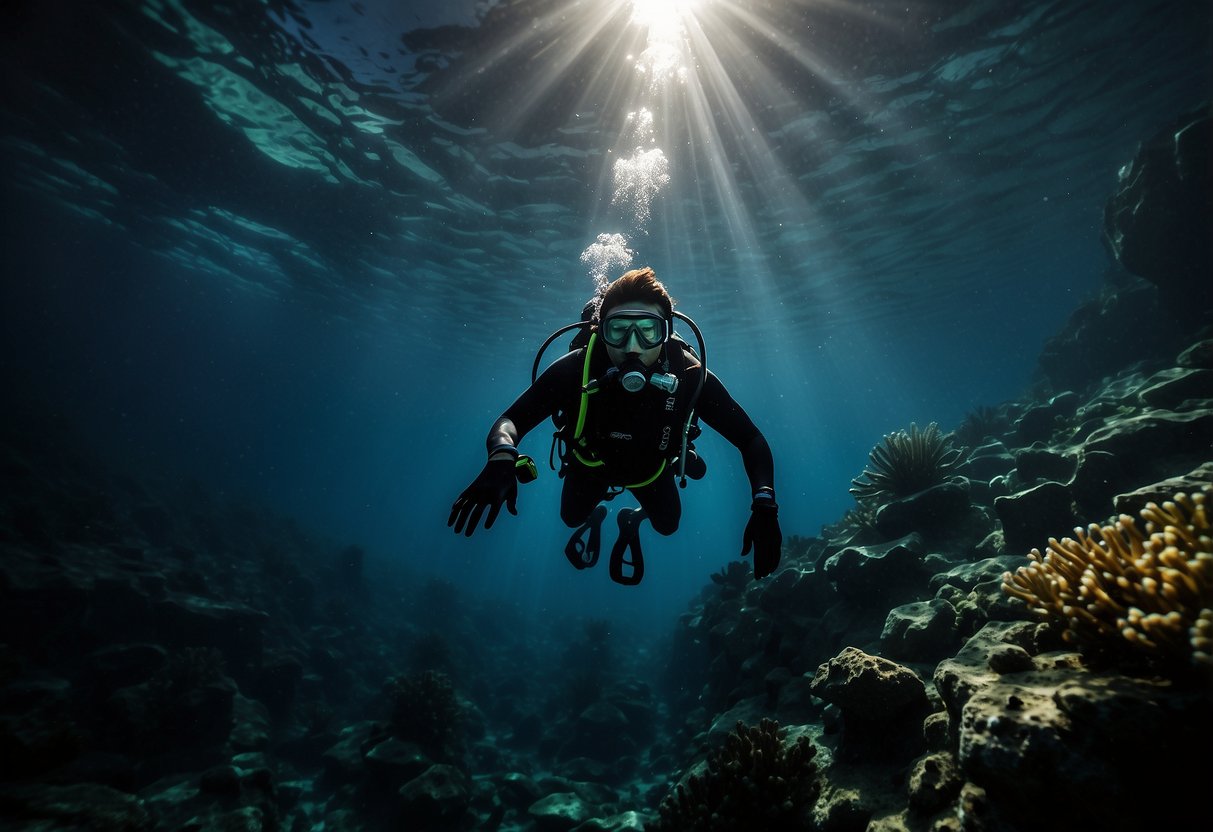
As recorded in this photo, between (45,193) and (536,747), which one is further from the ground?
(45,193)

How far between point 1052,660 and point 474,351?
41488 mm

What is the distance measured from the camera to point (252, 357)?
7200 cm

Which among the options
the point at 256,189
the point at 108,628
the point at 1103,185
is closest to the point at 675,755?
the point at 108,628

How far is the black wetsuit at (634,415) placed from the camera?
4168 mm

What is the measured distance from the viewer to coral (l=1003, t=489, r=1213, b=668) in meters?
2.30

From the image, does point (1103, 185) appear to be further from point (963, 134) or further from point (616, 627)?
point (616, 627)

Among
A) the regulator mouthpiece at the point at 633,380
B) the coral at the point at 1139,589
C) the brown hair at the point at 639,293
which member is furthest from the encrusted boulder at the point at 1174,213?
the regulator mouthpiece at the point at 633,380

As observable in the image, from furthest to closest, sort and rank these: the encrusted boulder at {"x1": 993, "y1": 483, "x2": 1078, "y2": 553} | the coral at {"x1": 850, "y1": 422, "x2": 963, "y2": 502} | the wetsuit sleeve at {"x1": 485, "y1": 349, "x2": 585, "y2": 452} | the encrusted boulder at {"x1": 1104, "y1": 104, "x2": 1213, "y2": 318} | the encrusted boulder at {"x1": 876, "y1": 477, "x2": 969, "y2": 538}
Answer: the encrusted boulder at {"x1": 1104, "y1": 104, "x2": 1213, "y2": 318} → the coral at {"x1": 850, "y1": 422, "x2": 963, "y2": 502} → the encrusted boulder at {"x1": 876, "y1": 477, "x2": 969, "y2": 538} → the encrusted boulder at {"x1": 993, "y1": 483, "x2": 1078, "y2": 553} → the wetsuit sleeve at {"x1": 485, "y1": 349, "x2": 585, "y2": 452}

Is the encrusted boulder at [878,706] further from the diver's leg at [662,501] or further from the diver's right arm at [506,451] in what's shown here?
the diver's right arm at [506,451]

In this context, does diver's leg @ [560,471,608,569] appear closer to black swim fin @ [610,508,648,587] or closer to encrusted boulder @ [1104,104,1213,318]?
black swim fin @ [610,508,648,587]

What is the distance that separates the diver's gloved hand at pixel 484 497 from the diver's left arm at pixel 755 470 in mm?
1629

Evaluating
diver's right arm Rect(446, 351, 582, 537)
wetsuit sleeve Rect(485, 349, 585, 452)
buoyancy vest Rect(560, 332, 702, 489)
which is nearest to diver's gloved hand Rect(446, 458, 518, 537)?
diver's right arm Rect(446, 351, 582, 537)

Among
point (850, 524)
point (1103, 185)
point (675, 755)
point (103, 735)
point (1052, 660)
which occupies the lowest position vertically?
point (103, 735)

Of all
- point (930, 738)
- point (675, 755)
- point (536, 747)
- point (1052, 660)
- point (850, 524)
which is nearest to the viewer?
point (1052, 660)
